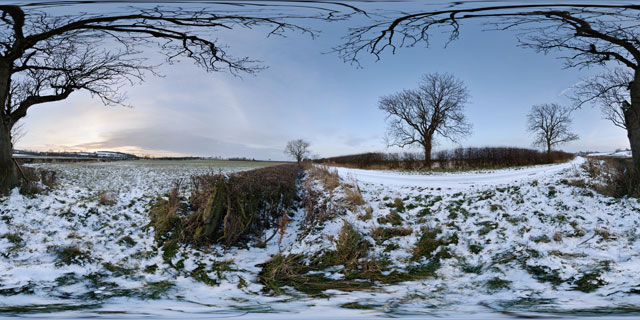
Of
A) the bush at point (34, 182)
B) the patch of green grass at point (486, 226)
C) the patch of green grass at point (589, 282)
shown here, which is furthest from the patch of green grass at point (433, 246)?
the bush at point (34, 182)

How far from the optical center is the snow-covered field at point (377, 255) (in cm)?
334

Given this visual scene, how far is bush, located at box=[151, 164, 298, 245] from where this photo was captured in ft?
18.8

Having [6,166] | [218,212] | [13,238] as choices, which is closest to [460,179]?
[218,212]

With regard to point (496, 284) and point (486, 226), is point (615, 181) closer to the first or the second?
point (486, 226)

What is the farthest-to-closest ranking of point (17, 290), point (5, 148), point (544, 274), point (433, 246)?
point (5, 148) → point (433, 246) → point (544, 274) → point (17, 290)

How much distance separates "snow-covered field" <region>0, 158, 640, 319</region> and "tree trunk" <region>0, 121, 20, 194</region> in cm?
65

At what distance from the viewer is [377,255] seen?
5.17m

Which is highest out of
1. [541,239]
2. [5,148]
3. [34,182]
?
[5,148]

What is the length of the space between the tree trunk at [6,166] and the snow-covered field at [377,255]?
648 mm

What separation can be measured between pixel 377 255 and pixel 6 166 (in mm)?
9936

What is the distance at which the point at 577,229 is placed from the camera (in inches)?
214

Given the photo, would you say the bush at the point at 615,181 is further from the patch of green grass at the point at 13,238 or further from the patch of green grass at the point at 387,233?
the patch of green grass at the point at 13,238

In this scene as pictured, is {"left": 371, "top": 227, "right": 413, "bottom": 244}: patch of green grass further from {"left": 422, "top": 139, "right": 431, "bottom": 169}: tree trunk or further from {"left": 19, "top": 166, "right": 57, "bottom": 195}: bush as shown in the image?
{"left": 422, "top": 139, "right": 431, "bottom": 169}: tree trunk

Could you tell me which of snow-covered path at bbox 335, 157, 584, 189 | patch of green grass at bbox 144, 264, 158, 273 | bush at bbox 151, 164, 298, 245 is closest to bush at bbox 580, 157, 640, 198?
snow-covered path at bbox 335, 157, 584, 189
